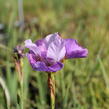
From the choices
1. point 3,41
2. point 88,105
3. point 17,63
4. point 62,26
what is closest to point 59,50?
point 17,63

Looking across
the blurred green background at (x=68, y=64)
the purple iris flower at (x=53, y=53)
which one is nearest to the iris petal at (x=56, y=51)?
the purple iris flower at (x=53, y=53)

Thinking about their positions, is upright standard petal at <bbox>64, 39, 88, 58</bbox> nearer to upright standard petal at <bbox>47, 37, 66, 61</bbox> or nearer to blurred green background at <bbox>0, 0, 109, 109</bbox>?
upright standard petal at <bbox>47, 37, 66, 61</bbox>

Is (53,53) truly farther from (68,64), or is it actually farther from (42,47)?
(68,64)

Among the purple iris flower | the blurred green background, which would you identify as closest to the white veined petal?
the purple iris flower

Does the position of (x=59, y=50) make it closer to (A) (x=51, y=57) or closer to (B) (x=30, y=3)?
(A) (x=51, y=57)

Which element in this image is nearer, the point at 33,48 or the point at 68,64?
the point at 33,48

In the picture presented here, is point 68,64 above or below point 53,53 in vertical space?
above

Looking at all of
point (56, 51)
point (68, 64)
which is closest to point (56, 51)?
point (56, 51)
